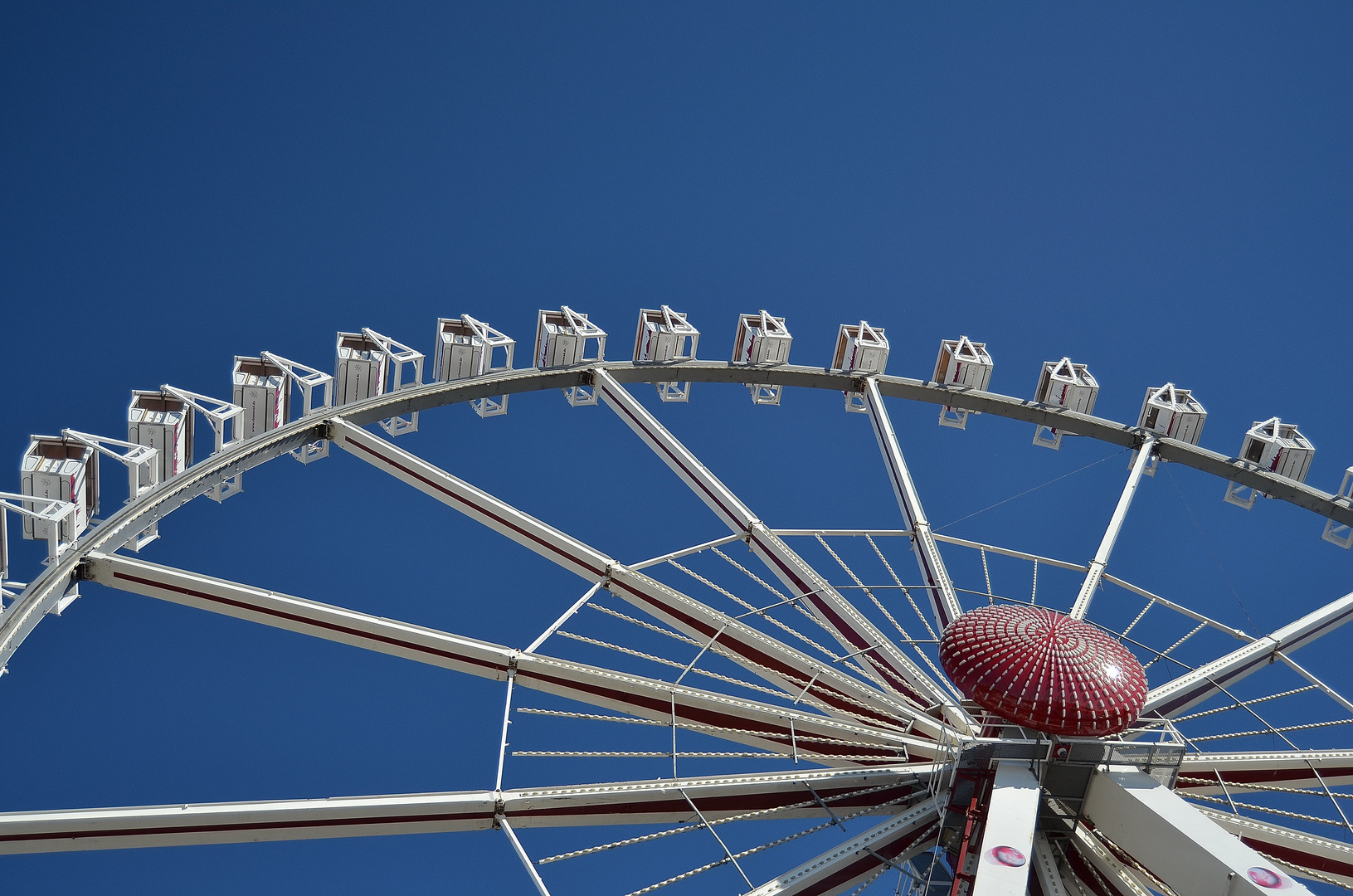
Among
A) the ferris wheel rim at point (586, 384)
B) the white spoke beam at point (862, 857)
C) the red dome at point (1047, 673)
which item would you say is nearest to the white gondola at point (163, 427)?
the ferris wheel rim at point (586, 384)

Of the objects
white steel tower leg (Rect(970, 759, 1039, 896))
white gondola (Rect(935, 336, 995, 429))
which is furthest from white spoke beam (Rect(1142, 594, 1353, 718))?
white gondola (Rect(935, 336, 995, 429))

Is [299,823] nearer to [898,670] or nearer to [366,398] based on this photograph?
[898,670]

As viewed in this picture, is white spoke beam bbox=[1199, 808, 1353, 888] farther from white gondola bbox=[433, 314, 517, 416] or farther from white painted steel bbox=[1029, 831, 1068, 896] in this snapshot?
white gondola bbox=[433, 314, 517, 416]

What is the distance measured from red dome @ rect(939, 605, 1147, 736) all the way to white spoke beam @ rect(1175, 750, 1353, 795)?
2.91m

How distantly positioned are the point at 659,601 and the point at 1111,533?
9.18 m

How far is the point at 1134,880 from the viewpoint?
1625 centimetres

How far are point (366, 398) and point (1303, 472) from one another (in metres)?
21.3

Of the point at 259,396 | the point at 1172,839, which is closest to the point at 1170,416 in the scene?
the point at 1172,839

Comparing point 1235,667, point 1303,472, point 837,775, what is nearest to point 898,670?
point 837,775

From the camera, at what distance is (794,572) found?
71.9 ft

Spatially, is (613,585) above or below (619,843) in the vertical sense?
above

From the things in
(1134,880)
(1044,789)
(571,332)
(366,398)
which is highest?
(571,332)

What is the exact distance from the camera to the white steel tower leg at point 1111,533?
21094 millimetres

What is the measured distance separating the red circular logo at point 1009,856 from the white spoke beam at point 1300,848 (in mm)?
4457
